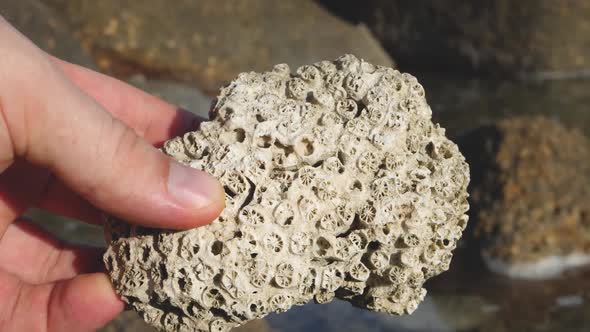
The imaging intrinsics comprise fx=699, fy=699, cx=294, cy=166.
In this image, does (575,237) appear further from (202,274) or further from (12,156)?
(12,156)

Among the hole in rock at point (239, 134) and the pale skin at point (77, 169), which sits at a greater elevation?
the hole in rock at point (239, 134)

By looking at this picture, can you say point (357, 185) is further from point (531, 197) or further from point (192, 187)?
point (531, 197)

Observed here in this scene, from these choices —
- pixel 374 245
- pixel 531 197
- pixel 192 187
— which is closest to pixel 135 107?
pixel 192 187

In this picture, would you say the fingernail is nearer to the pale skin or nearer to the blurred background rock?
the pale skin

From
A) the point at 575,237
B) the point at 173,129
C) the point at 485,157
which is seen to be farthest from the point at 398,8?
the point at 173,129

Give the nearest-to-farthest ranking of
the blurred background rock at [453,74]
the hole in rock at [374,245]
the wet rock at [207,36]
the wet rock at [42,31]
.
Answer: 1. the hole in rock at [374,245]
2. the wet rock at [42,31]
3. the blurred background rock at [453,74]
4. the wet rock at [207,36]

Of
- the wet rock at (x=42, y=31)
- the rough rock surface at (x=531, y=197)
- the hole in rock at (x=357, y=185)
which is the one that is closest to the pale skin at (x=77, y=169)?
the hole in rock at (x=357, y=185)

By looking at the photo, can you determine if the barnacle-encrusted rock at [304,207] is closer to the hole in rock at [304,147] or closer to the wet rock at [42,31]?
the hole in rock at [304,147]
